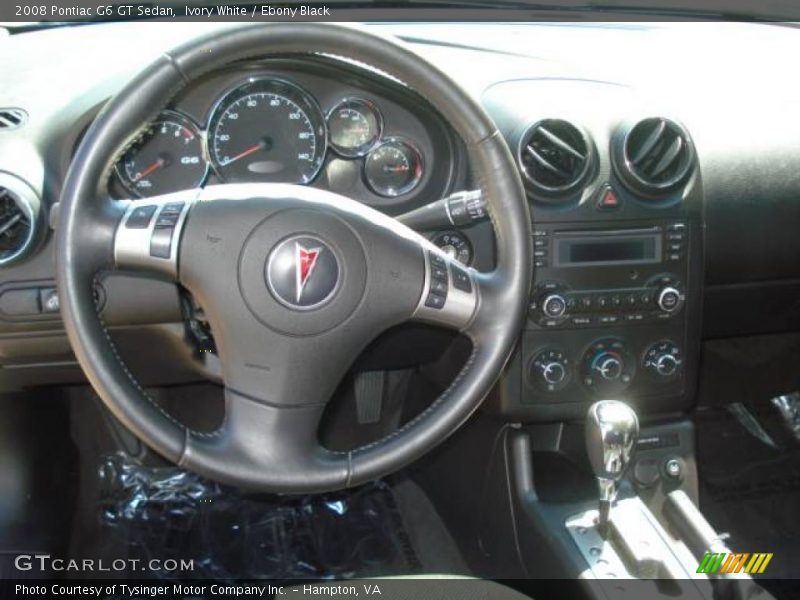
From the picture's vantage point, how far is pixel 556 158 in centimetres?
195

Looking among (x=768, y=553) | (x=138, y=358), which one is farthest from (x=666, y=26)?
(x=138, y=358)

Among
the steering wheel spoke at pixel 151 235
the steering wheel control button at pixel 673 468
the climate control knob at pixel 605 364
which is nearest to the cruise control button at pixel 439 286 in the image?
the steering wheel spoke at pixel 151 235

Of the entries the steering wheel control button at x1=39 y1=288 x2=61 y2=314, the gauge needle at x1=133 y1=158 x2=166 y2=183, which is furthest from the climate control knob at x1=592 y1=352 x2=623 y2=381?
the steering wheel control button at x1=39 y1=288 x2=61 y2=314

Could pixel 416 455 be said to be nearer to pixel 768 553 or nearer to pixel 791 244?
pixel 791 244

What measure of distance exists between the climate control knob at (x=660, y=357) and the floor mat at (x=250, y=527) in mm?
797

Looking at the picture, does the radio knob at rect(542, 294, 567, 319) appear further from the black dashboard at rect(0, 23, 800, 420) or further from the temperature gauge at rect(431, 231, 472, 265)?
the temperature gauge at rect(431, 231, 472, 265)

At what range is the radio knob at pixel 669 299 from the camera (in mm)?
2053

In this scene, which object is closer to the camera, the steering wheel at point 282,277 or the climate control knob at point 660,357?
the steering wheel at point 282,277

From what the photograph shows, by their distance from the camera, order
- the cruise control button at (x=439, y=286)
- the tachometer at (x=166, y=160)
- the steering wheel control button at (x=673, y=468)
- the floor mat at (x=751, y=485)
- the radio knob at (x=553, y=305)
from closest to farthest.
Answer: the cruise control button at (x=439, y=286), the tachometer at (x=166, y=160), the radio knob at (x=553, y=305), the steering wheel control button at (x=673, y=468), the floor mat at (x=751, y=485)

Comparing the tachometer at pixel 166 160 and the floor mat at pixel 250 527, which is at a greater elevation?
the tachometer at pixel 166 160

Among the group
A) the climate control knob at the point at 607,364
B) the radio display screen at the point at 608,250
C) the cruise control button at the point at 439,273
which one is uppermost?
the cruise control button at the point at 439,273

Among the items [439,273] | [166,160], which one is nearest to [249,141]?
[166,160]

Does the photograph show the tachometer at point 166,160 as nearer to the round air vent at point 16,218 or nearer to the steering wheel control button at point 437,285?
the round air vent at point 16,218

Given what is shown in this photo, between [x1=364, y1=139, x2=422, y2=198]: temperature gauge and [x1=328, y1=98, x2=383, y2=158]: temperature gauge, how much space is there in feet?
0.08
